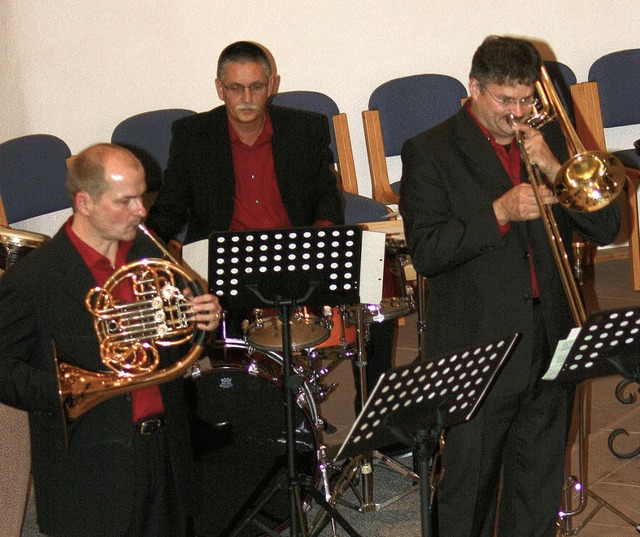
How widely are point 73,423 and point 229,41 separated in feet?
15.0

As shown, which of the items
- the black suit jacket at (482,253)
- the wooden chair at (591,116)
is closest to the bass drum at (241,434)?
the black suit jacket at (482,253)

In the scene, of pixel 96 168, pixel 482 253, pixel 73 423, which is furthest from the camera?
pixel 482 253

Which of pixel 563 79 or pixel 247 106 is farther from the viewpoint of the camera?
pixel 563 79

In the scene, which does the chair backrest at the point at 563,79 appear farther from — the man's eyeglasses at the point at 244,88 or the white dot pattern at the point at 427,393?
the white dot pattern at the point at 427,393

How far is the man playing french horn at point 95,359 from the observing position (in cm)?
297

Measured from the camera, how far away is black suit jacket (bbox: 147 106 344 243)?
480 cm

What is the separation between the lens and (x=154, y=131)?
259 inches

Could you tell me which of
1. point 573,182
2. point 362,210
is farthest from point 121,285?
point 362,210

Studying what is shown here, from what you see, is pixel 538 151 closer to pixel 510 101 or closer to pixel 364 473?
pixel 510 101

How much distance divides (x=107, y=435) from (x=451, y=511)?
122 centimetres

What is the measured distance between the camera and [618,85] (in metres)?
7.13

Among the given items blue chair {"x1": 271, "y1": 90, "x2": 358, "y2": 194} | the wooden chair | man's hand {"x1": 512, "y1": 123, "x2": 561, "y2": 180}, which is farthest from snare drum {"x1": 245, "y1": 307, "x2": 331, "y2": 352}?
the wooden chair

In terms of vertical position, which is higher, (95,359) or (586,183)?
(586,183)

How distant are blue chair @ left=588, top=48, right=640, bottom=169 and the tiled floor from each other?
1066 millimetres
